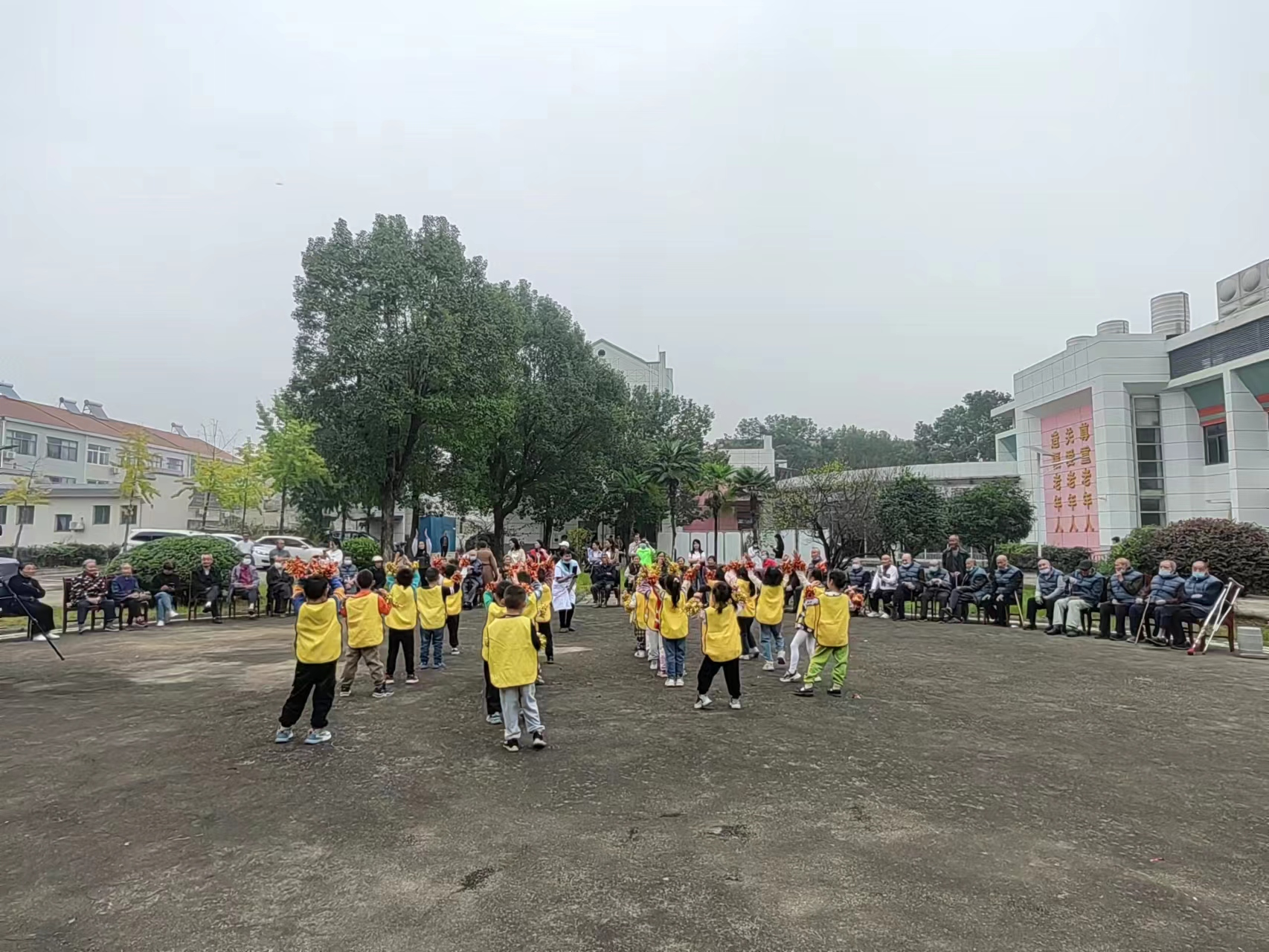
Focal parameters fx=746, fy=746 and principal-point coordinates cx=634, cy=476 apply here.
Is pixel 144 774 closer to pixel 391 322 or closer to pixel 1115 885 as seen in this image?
pixel 1115 885

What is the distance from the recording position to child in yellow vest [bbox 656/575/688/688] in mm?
8578

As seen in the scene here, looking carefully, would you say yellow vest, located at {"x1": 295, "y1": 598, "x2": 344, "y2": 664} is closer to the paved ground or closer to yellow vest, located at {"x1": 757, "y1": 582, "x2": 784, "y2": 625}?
the paved ground

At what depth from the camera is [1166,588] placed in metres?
12.9

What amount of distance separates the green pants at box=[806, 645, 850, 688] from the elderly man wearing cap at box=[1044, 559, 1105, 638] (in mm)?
7807

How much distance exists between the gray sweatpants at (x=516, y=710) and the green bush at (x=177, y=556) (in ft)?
40.5

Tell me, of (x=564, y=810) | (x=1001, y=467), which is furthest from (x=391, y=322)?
(x=1001, y=467)

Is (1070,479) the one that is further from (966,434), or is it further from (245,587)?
(966,434)

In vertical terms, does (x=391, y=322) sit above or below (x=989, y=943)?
above

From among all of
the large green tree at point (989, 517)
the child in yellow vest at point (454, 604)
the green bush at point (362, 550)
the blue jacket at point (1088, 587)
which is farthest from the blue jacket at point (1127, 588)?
the green bush at point (362, 550)

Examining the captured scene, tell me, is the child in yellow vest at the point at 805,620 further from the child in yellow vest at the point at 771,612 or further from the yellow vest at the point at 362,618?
the yellow vest at the point at 362,618

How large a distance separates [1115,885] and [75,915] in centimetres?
524

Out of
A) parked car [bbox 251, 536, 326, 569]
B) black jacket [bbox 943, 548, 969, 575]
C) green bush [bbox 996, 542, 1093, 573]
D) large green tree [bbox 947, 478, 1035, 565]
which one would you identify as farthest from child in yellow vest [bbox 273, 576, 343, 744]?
large green tree [bbox 947, 478, 1035, 565]

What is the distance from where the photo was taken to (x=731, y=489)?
41.3m

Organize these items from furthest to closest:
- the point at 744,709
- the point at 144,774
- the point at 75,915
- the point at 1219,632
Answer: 1. the point at 1219,632
2. the point at 744,709
3. the point at 144,774
4. the point at 75,915
